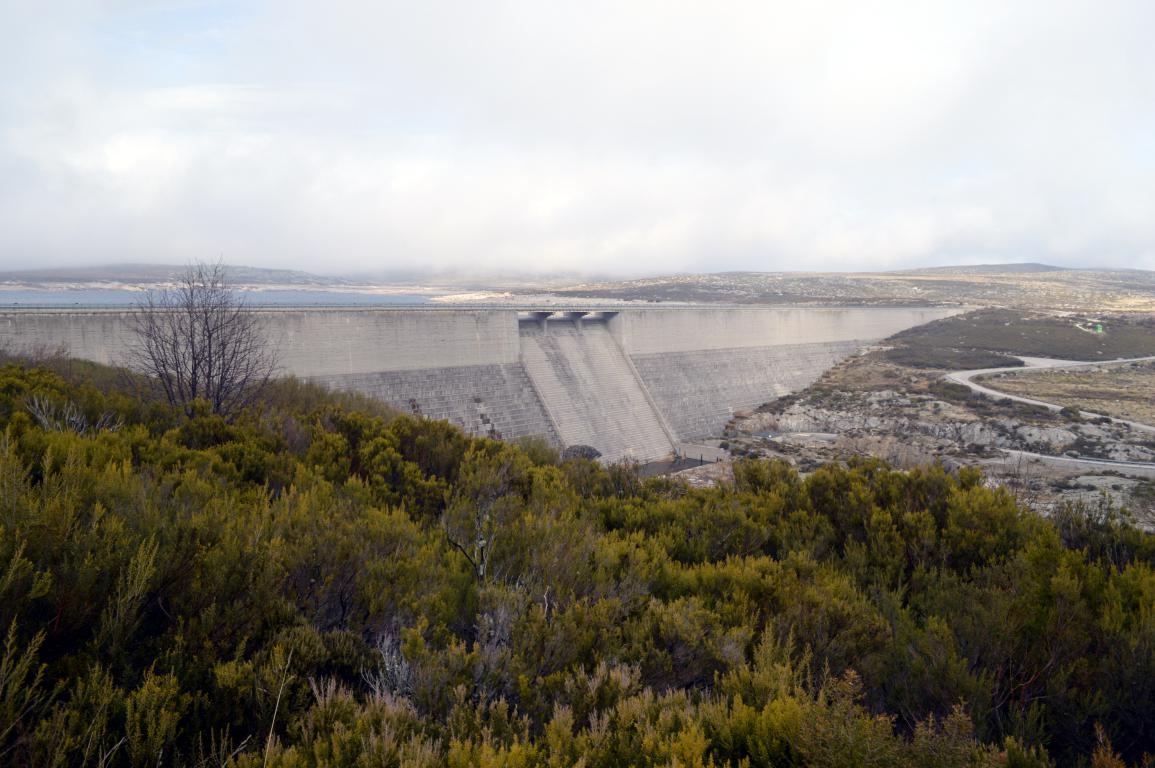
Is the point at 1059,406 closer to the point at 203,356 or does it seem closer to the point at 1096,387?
the point at 1096,387

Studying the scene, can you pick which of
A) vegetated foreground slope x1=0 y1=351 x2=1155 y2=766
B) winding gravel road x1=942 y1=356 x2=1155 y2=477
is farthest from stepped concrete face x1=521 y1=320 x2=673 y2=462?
vegetated foreground slope x1=0 y1=351 x2=1155 y2=766

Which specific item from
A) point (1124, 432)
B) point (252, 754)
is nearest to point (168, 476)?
point (252, 754)

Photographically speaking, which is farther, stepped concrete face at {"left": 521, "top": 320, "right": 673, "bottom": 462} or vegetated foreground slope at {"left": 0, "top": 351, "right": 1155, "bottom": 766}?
stepped concrete face at {"left": 521, "top": 320, "right": 673, "bottom": 462}

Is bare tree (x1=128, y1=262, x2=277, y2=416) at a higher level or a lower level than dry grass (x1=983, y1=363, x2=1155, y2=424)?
higher

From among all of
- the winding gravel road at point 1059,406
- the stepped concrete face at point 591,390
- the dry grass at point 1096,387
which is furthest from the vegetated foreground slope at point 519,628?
the dry grass at point 1096,387

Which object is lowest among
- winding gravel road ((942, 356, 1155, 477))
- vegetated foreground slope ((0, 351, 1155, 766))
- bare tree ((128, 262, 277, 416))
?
winding gravel road ((942, 356, 1155, 477))

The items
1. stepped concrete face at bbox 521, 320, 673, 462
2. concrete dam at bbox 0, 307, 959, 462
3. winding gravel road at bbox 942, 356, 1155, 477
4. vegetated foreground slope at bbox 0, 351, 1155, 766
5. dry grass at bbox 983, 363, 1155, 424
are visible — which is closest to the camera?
vegetated foreground slope at bbox 0, 351, 1155, 766

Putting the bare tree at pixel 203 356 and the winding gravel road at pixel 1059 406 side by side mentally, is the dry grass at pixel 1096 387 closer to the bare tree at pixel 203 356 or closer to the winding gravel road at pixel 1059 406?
the winding gravel road at pixel 1059 406

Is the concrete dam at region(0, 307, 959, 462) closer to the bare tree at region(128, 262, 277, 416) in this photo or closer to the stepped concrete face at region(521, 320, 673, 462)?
the stepped concrete face at region(521, 320, 673, 462)

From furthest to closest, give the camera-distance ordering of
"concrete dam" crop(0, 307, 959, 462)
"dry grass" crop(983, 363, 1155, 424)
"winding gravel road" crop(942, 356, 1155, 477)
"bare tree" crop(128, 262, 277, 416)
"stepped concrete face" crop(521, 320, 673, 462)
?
"dry grass" crop(983, 363, 1155, 424) → "stepped concrete face" crop(521, 320, 673, 462) → "concrete dam" crop(0, 307, 959, 462) → "winding gravel road" crop(942, 356, 1155, 477) → "bare tree" crop(128, 262, 277, 416)
